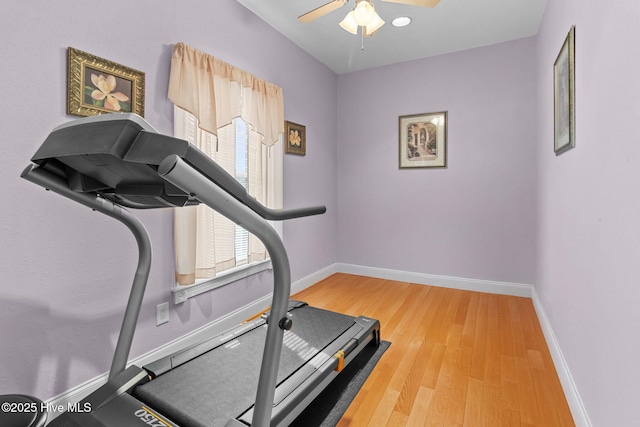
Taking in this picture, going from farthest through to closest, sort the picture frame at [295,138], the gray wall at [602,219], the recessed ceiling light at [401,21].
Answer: the picture frame at [295,138], the recessed ceiling light at [401,21], the gray wall at [602,219]

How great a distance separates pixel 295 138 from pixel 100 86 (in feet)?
6.23

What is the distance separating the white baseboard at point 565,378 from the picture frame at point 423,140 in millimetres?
1847

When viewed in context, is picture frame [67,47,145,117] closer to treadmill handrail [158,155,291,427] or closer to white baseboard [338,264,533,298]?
treadmill handrail [158,155,291,427]

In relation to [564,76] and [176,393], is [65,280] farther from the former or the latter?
[564,76]

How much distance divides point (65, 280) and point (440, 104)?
3658 millimetres

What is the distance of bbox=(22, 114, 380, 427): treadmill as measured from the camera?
79 cm

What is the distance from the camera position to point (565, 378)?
174 cm

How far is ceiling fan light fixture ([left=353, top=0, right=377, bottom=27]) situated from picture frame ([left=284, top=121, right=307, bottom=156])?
4.65ft

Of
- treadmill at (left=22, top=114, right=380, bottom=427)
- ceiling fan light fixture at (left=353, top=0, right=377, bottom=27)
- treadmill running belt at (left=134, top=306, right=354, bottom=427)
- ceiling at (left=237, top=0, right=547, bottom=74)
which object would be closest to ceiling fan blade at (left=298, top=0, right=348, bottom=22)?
ceiling fan light fixture at (left=353, top=0, right=377, bottom=27)

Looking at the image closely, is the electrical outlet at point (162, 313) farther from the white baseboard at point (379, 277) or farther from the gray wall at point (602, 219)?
the gray wall at point (602, 219)

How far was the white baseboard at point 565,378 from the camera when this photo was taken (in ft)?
4.74

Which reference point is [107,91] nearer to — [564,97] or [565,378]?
[564,97]

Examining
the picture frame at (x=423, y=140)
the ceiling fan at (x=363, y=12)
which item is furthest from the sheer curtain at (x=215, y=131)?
the picture frame at (x=423, y=140)

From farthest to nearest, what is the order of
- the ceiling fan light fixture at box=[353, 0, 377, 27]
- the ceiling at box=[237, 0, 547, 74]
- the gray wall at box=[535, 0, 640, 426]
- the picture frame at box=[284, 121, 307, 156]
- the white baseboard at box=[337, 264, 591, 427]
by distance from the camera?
the picture frame at box=[284, 121, 307, 156]
the ceiling at box=[237, 0, 547, 74]
the ceiling fan light fixture at box=[353, 0, 377, 27]
the white baseboard at box=[337, 264, 591, 427]
the gray wall at box=[535, 0, 640, 426]
